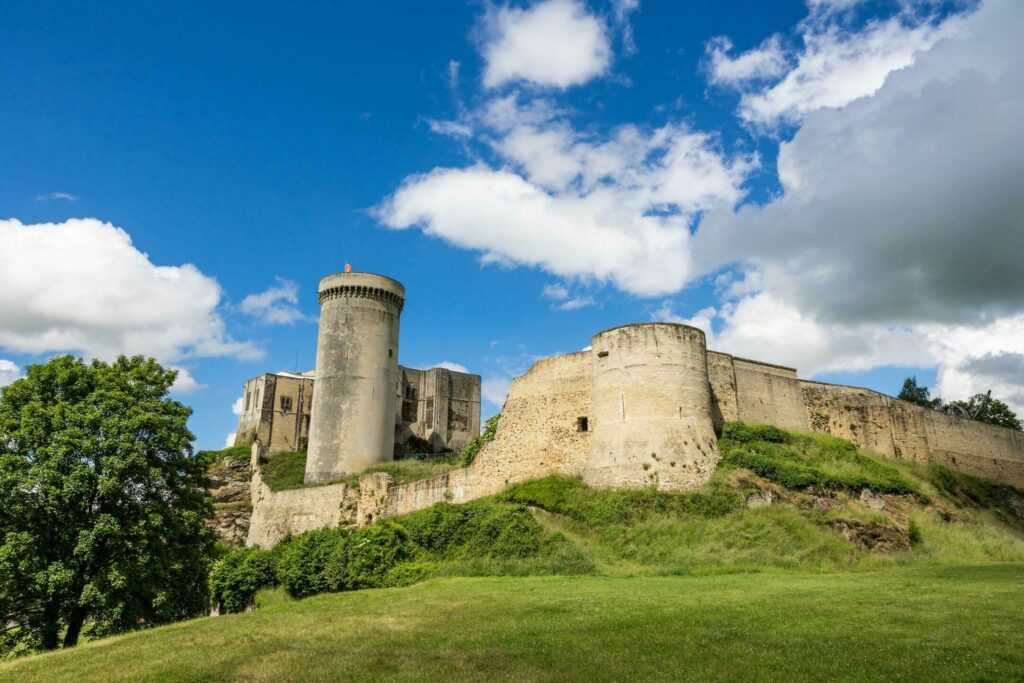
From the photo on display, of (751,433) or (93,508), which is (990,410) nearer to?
(751,433)

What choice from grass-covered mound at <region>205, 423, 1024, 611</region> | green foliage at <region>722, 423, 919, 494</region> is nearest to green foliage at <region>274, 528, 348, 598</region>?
grass-covered mound at <region>205, 423, 1024, 611</region>

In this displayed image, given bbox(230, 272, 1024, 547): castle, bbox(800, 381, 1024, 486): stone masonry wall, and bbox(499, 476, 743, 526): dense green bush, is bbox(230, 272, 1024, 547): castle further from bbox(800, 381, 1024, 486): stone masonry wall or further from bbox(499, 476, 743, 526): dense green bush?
bbox(499, 476, 743, 526): dense green bush

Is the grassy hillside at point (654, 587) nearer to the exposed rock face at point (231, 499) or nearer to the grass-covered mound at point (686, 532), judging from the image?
the grass-covered mound at point (686, 532)

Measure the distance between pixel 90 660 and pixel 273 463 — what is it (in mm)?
29236

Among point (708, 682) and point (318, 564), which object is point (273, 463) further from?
point (708, 682)

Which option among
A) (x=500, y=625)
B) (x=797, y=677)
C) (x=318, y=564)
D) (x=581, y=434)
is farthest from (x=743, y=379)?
(x=797, y=677)

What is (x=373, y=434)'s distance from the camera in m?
38.3

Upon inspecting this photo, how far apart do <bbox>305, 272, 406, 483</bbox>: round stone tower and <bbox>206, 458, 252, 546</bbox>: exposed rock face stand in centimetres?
522

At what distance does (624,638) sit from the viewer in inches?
448

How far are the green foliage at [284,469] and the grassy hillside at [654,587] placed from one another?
6.86 meters

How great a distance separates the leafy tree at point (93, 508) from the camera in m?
17.5

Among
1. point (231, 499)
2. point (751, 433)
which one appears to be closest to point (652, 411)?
point (751, 433)

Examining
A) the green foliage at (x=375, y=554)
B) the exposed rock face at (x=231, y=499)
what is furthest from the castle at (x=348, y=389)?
the green foliage at (x=375, y=554)

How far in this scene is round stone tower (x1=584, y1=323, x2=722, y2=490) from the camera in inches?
973
